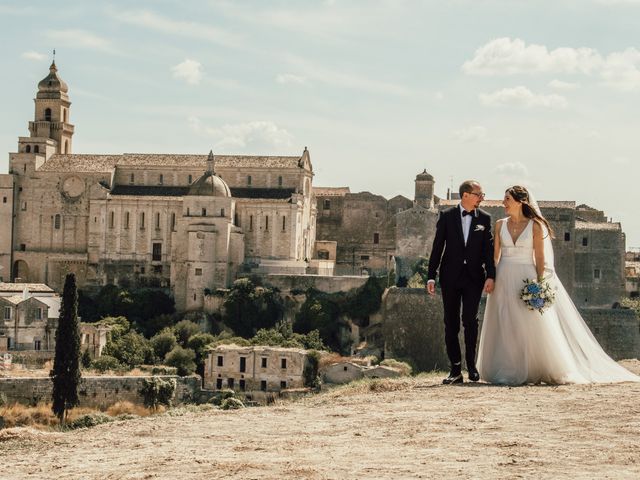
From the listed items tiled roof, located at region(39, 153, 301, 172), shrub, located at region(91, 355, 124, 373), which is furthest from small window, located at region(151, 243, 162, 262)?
shrub, located at region(91, 355, 124, 373)

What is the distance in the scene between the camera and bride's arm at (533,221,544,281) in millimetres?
13492

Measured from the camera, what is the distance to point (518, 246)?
1363 centimetres

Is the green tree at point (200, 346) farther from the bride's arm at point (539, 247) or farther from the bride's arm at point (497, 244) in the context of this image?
the bride's arm at point (539, 247)

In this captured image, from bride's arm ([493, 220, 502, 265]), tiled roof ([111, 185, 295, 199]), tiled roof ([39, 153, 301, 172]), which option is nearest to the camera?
bride's arm ([493, 220, 502, 265])

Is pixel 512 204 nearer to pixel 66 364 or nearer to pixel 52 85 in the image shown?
pixel 66 364

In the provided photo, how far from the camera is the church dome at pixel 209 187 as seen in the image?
59219 mm

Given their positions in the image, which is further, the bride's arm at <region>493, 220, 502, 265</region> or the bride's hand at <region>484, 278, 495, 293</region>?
the bride's arm at <region>493, 220, 502, 265</region>

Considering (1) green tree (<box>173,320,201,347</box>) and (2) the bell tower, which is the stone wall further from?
(2) the bell tower

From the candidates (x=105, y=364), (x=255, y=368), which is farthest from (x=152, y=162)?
(x=255, y=368)

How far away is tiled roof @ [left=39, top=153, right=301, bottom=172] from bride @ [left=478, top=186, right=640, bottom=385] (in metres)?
51.1

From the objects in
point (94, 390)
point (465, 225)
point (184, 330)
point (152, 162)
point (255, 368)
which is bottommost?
point (94, 390)

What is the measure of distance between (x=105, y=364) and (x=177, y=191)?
58.0 feet

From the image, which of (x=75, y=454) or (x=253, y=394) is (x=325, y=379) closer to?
(x=253, y=394)

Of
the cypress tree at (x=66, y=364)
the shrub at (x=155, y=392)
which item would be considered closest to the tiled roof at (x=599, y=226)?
the shrub at (x=155, y=392)
